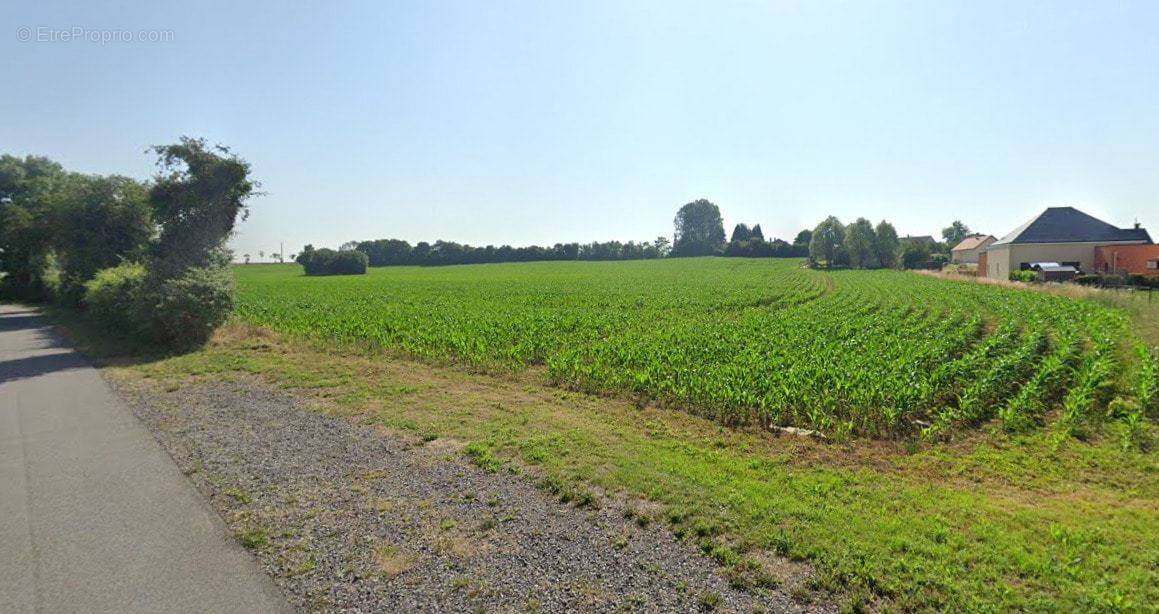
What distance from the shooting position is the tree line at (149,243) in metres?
17.1

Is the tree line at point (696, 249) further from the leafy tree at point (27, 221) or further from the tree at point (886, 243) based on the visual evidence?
the leafy tree at point (27, 221)

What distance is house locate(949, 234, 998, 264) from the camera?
271ft

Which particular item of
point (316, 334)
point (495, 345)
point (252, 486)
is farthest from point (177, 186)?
point (252, 486)

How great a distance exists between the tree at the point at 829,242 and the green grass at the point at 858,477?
260 ft

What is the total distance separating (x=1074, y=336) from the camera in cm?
1513

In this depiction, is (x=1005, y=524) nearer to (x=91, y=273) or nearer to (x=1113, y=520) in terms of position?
(x=1113, y=520)

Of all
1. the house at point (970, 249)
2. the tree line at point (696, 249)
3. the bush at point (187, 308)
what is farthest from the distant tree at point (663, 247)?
the bush at point (187, 308)

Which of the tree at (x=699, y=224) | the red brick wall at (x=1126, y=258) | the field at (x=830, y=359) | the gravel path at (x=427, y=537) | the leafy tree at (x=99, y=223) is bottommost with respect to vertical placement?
the gravel path at (x=427, y=537)

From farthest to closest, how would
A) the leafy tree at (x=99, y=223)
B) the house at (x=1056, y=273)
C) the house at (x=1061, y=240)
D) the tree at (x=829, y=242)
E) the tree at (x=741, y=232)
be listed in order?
the tree at (x=741, y=232) → the tree at (x=829, y=242) → the house at (x=1061, y=240) → the house at (x=1056, y=273) → the leafy tree at (x=99, y=223)

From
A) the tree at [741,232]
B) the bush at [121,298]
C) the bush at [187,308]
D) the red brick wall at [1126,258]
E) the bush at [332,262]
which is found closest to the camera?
the bush at [187,308]

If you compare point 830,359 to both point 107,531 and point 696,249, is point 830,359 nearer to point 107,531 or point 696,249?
point 107,531

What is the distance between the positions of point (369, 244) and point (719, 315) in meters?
94.4

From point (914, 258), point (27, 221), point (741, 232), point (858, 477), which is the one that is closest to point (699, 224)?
point (741, 232)

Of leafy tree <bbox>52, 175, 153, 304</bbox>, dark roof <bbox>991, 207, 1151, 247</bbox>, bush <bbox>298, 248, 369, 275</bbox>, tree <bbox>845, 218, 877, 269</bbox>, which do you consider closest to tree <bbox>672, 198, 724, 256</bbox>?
tree <bbox>845, 218, 877, 269</bbox>
